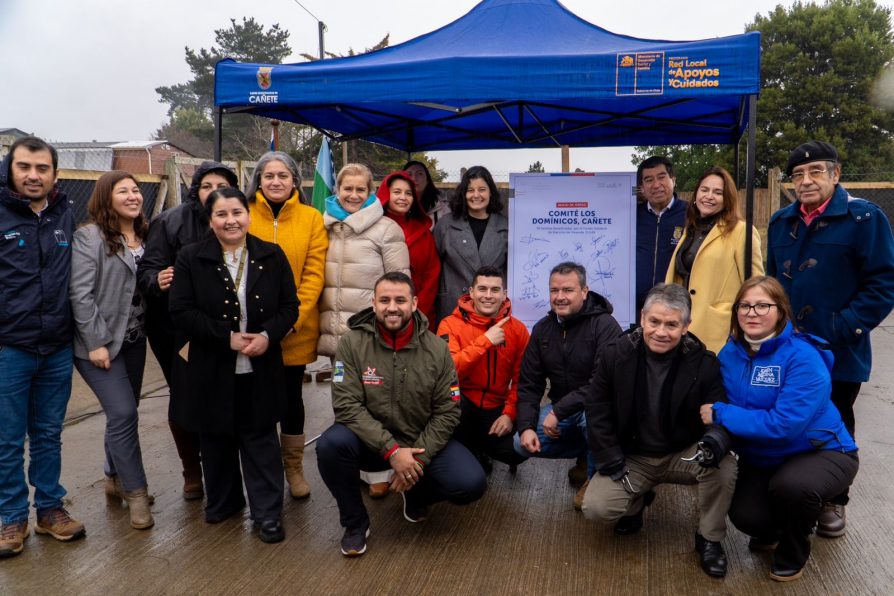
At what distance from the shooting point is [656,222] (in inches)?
177

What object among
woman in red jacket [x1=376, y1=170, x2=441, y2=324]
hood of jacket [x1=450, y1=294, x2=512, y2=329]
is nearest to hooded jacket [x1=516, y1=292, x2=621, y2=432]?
hood of jacket [x1=450, y1=294, x2=512, y2=329]

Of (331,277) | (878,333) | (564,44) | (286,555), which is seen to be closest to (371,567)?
(286,555)

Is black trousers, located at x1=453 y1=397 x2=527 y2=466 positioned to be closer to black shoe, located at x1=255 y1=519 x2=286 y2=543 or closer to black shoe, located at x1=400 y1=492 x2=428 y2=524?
black shoe, located at x1=400 y1=492 x2=428 y2=524

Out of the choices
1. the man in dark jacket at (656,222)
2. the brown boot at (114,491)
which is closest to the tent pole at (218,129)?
the brown boot at (114,491)

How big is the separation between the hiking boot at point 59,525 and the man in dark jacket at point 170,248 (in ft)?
1.97

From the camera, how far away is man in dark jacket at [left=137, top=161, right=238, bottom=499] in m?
3.54

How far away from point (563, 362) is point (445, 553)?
1.17m

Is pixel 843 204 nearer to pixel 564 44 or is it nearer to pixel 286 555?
pixel 564 44

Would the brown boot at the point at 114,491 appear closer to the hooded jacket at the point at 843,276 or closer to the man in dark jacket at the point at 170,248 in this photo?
the man in dark jacket at the point at 170,248

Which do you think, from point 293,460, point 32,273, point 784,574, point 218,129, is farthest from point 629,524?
point 218,129

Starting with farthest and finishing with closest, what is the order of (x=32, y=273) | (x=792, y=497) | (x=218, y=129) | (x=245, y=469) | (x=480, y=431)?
(x=218, y=129) < (x=480, y=431) < (x=245, y=469) < (x=32, y=273) < (x=792, y=497)

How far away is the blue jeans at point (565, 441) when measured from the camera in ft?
12.1

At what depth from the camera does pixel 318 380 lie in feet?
21.7

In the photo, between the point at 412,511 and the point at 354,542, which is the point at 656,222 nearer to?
the point at 412,511
